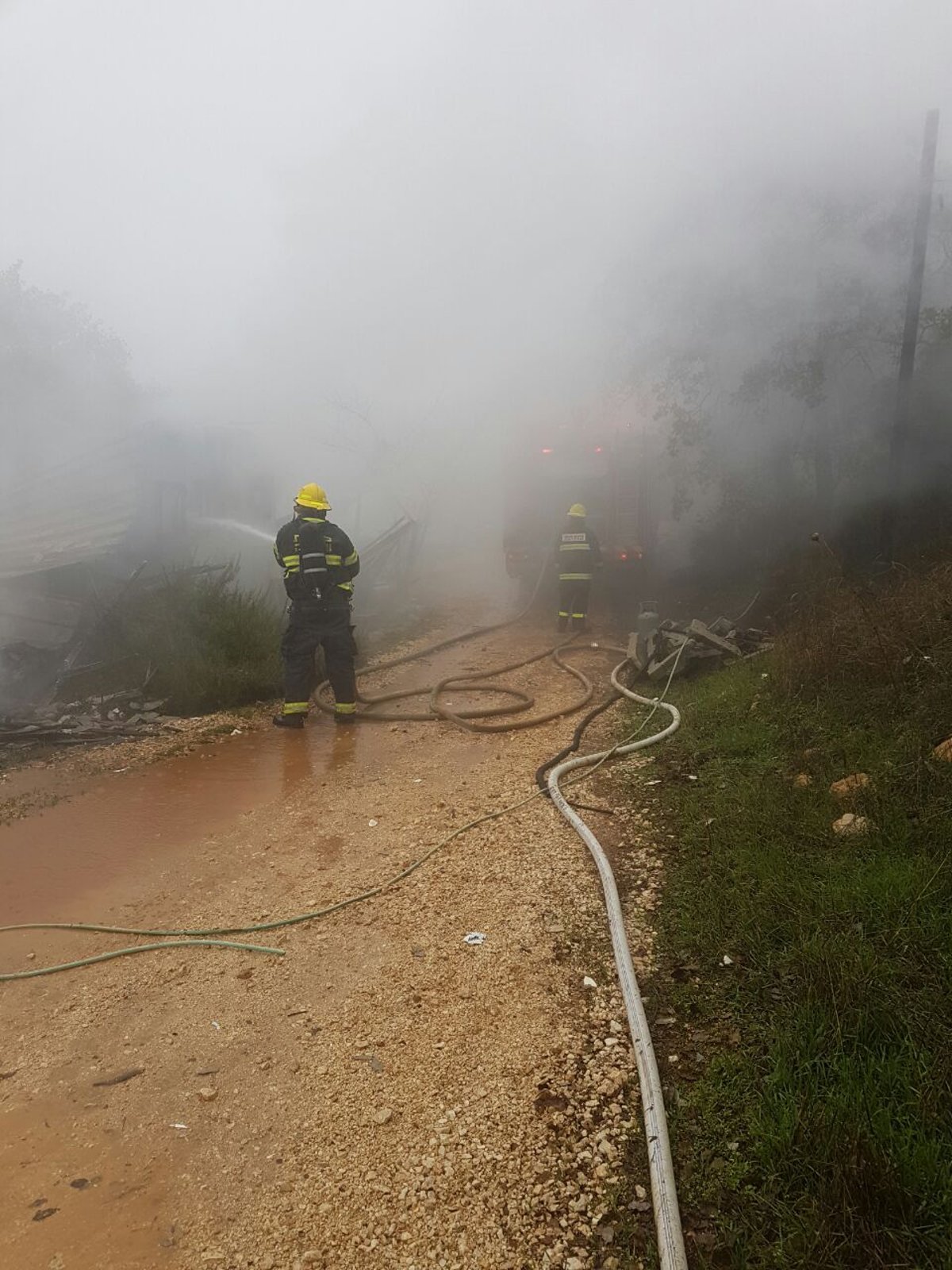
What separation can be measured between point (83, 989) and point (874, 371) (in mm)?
8729

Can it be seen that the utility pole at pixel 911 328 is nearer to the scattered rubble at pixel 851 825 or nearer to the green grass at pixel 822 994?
the green grass at pixel 822 994

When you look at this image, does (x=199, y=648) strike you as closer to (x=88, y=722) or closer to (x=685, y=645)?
(x=88, y=722)

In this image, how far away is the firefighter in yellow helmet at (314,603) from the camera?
6.24m

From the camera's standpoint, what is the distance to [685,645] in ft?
21.4

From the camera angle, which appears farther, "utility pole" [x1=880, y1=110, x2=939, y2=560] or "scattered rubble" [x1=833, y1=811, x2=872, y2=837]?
"utility pole" [x1=880, y1=110, x2=939, y2=560]

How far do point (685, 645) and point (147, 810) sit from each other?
4246 mm

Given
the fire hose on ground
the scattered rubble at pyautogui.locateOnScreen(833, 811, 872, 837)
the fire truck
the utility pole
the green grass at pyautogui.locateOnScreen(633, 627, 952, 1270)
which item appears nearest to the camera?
the green grass at pyautogui.locateOnScreen(633, 627, 952, 1270)

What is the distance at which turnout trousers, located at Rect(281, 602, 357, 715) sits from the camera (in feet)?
20.7

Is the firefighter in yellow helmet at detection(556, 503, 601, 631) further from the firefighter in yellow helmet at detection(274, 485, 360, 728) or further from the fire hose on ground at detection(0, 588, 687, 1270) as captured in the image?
the firefighter in yellow helmet at detection(274, 485, 360, 728)

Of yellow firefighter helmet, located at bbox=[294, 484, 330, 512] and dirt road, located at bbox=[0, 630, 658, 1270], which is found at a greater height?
yellow firefighter helmet, located at bbox=[294, 484, 330, 512]

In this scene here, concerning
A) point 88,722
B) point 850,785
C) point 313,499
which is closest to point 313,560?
point 313,499

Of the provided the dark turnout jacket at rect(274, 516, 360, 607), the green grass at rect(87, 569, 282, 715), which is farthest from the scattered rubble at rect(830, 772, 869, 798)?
the green grass at rect(87, 569, 282, 715)

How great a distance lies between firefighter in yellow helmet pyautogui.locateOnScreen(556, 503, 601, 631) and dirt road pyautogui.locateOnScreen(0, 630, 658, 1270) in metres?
5.26

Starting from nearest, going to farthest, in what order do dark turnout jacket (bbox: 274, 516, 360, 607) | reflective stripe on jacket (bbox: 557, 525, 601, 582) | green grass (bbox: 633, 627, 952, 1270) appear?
green grass (bbox: 633, 627, 952, 1270)
dark turnout jacket (bbox: 274, 516, 360, 607)
reflective stripe on jacket (bbox: 557, 525, 601, 582)
